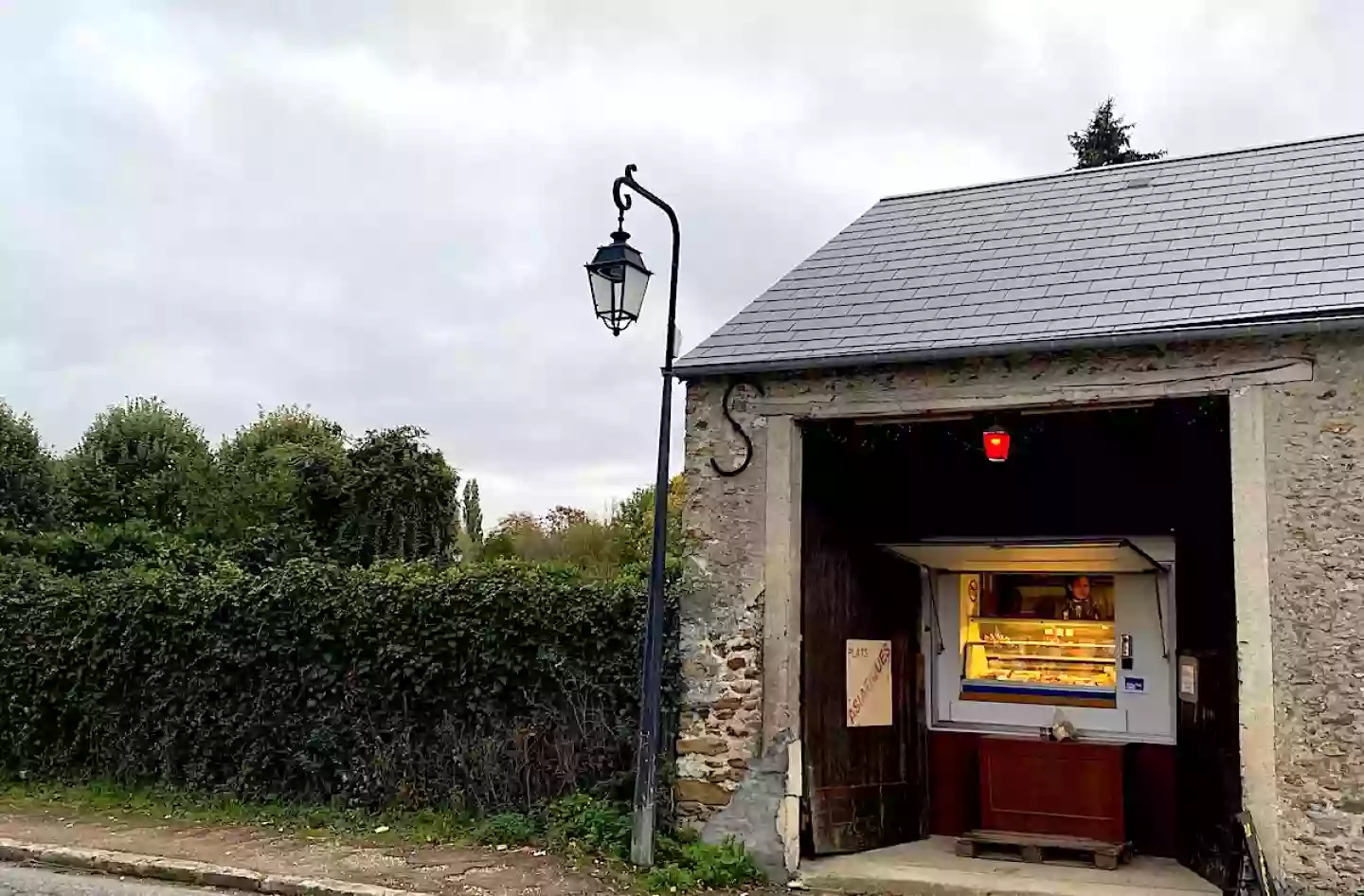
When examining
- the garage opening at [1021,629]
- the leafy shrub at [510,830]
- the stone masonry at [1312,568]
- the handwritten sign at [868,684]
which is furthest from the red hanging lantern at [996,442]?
the leafy shrub at [510,830]

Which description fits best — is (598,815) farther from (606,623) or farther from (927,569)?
(927,569)

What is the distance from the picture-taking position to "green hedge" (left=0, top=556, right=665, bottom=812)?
9.75 metres

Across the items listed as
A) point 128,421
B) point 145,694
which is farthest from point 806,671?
point 128,421

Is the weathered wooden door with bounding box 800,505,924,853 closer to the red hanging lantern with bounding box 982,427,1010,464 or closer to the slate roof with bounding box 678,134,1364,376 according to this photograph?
the red hanging lantern with bounding box 982,427,1010,464

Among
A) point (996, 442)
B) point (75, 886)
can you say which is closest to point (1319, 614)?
point (996, 442)

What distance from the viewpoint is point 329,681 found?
10.7 meters

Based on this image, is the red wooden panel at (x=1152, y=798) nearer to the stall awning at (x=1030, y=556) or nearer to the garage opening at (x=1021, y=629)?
the garage opening at (x=1021, y=629)

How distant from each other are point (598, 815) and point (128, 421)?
19.4 m

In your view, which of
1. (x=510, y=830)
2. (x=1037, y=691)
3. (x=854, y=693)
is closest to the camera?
(x=510, y=830)

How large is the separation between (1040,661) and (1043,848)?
1746mm

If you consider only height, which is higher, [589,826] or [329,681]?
[329,681]

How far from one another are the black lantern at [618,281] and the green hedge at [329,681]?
7.71 ft

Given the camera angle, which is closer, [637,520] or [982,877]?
[982,877]

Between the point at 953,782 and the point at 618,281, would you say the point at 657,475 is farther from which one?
the point at 953,782
